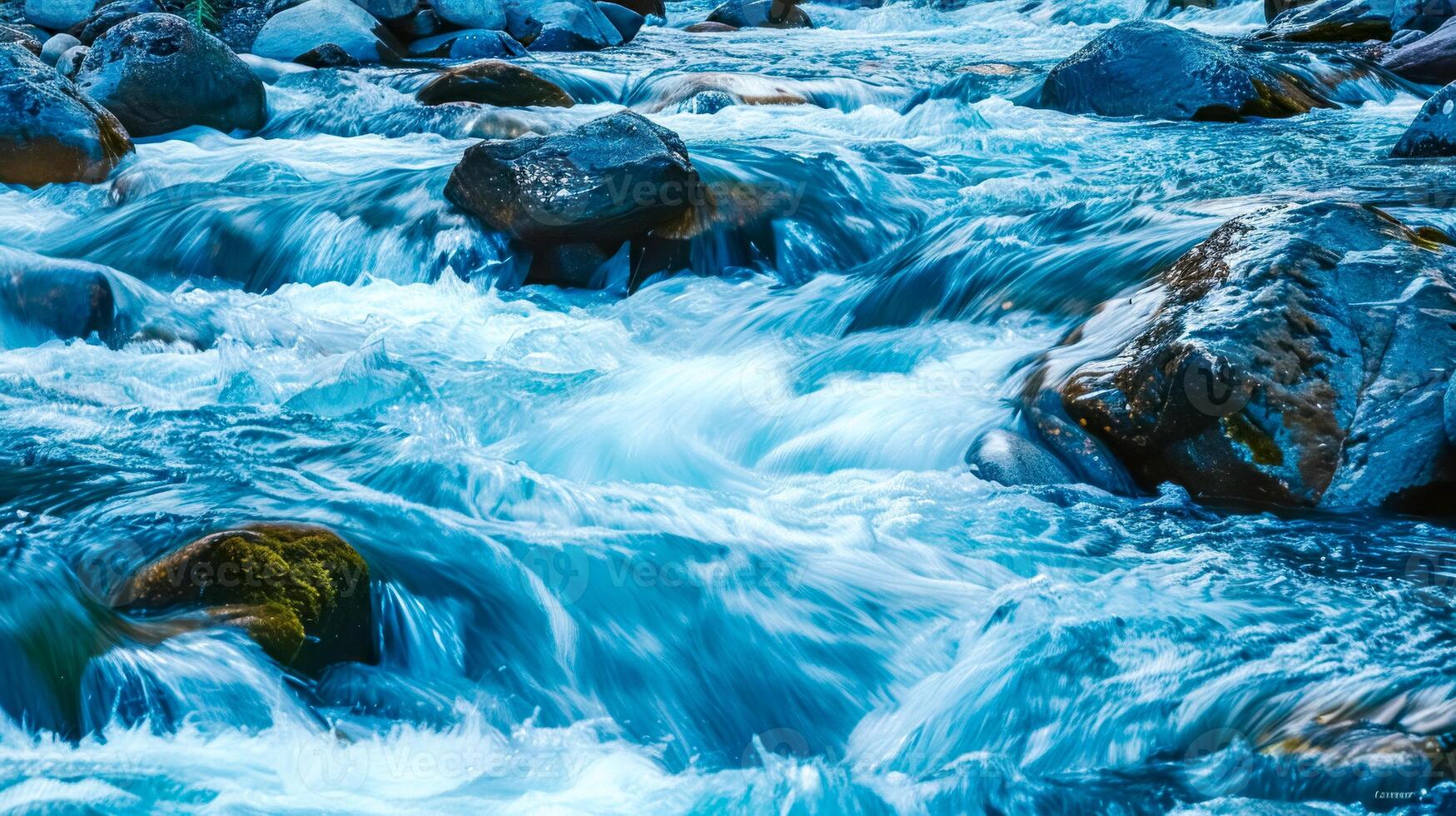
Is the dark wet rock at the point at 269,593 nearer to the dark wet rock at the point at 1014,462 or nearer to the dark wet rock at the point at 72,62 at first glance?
the dark wet rock at the point at 1014,462

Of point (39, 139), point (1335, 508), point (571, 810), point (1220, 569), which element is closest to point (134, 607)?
point (571, 810)

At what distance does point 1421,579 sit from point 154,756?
137 inches

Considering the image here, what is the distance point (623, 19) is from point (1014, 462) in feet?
41.7

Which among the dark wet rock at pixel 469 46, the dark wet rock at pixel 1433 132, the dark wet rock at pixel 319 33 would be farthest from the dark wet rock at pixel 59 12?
the dark wet rock at pixel 1433 132

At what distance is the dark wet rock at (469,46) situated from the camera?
1332cm

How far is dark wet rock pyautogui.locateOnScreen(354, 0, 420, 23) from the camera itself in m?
13.2

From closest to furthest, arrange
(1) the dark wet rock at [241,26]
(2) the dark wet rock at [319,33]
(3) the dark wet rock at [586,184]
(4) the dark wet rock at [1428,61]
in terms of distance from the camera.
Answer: (3) the dark wet rock at [586,184], (4) the dark wet rock at [1428,61], (2) the dark wet rock at [319,33], (1) the dark wet rock at [241,26]

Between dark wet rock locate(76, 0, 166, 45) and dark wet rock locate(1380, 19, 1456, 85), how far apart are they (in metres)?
11.8

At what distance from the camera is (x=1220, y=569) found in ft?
12.1

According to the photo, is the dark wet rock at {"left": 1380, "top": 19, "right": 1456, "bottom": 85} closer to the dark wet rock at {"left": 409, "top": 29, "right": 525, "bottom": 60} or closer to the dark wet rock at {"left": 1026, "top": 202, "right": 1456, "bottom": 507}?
the dark wet rock at {"left": 1026, "top": 202, "right": 1456, "bottom": 507}

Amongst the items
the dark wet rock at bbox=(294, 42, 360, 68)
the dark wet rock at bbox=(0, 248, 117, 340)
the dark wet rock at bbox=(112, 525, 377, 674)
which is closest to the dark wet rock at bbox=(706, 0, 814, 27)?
the dark wet rock at bbox=(294, 42, 360, 68)

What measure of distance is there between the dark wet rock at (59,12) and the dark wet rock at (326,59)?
307cm

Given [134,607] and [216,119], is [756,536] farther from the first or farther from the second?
[216,119]

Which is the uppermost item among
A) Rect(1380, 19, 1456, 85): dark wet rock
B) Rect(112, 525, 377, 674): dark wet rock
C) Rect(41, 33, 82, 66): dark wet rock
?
Rect(1380, 19, 1456, 85): dark wet rock
